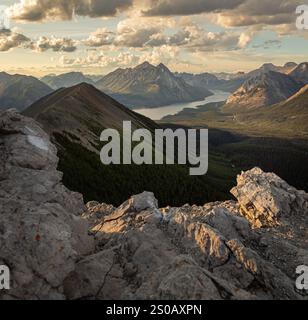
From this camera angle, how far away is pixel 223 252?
35.3m

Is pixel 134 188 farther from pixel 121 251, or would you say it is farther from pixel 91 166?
pixel 121 251

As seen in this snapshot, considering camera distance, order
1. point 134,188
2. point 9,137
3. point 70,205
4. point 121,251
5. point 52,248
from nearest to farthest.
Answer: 1. point 52,248
2. point 121,251
3. point 70,205
4. point 9,137
5. point 134,188

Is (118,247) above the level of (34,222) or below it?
below

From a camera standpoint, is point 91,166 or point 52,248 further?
point 91,166

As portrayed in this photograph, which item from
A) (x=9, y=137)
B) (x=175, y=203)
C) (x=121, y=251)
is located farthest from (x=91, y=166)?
(x=121, y=251)

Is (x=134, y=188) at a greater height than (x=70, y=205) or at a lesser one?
lesser

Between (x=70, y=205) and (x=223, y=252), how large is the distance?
17065mm

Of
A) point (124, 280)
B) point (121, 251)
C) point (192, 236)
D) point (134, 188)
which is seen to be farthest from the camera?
point (134, 188)

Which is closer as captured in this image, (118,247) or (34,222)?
(34,222)

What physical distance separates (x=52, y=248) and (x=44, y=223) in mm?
2550
